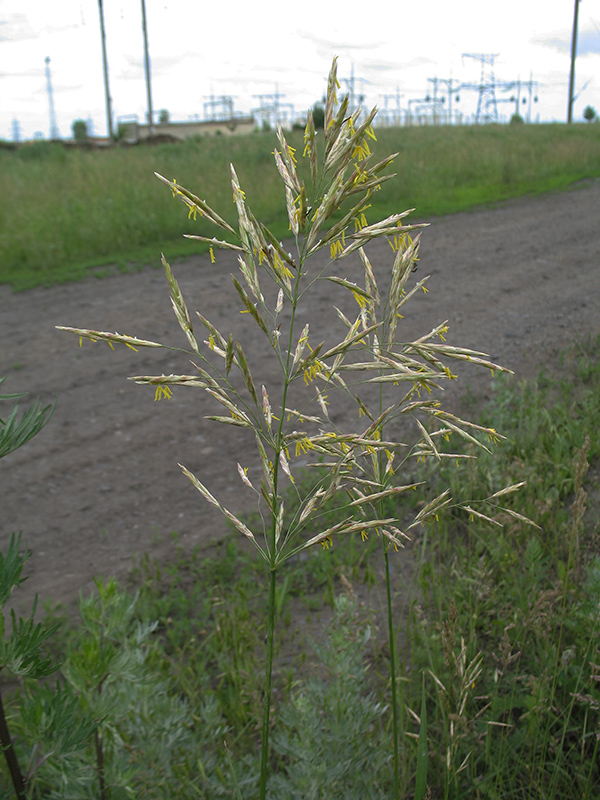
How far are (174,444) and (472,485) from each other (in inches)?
91.9

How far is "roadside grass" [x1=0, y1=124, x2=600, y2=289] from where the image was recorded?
9.34 metres

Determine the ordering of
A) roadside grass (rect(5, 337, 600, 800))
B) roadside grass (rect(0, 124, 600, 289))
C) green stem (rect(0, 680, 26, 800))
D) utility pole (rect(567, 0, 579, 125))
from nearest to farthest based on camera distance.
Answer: green stem (rect(0, 680, 26, 800)), roadside grass (rect(5, 337, 600, 800)), roadside grass (rect(0, 124, 600, 289)), utility pole (rect(567, 0, 579, 125))

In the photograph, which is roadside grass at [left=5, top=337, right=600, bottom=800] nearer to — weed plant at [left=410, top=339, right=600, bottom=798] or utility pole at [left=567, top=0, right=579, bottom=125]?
weed plant at [left=410, top=339, right=600, bottom=798]

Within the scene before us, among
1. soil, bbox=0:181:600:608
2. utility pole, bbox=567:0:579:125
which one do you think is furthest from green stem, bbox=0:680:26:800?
utility pole, bbox=567:0:579:125

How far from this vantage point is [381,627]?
2.91m

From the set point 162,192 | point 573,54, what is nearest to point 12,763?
point 162,192

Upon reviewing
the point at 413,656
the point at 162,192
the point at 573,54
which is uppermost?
the point at 573,54

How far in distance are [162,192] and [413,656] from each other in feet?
32.9

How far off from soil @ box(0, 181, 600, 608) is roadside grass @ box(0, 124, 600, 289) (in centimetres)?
104

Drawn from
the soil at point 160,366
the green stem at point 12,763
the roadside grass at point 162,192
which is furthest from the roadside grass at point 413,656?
the roadside grass at point 162,192

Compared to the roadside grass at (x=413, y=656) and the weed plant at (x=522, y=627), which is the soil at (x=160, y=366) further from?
the weed plant at (x=522, y=627)

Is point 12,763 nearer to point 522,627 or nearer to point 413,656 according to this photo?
point 413,656

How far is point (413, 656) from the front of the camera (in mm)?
2520

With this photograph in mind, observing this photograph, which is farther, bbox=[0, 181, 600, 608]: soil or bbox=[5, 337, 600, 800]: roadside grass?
bbox=[0, 181, 600, 608]: soil
